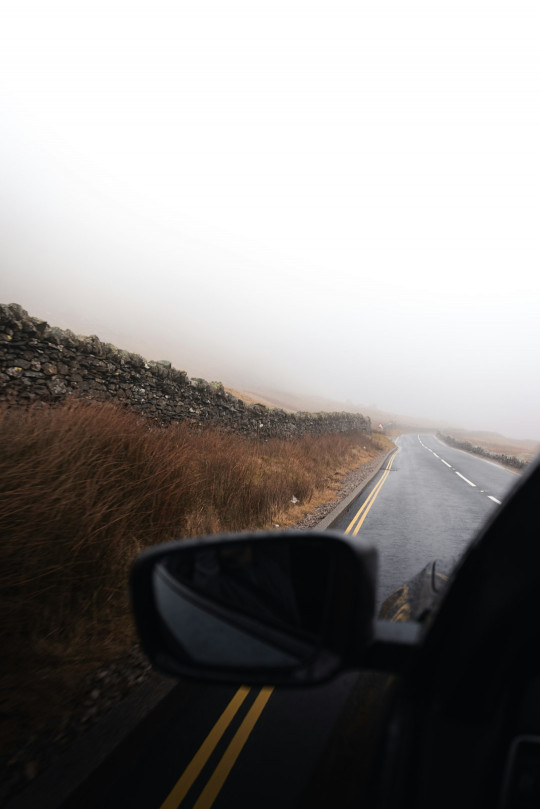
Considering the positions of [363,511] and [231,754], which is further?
[363,511]

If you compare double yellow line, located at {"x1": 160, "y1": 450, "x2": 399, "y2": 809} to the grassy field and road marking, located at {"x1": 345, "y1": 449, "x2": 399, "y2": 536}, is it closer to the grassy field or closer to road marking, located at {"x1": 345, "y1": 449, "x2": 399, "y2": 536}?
the grassy field

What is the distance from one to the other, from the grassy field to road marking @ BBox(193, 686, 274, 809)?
1.19 metres

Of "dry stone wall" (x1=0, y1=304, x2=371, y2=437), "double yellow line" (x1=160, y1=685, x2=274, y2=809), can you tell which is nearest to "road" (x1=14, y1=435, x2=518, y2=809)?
"double yellow line" (x1=160, y1=685, x2=274, y2=809)

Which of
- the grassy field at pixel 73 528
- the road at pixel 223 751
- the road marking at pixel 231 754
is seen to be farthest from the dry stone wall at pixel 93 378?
the road marking at pixel 231 754

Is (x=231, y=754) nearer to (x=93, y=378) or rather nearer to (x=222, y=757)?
(x=222, y=757)

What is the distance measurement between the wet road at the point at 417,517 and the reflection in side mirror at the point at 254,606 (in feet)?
6.24

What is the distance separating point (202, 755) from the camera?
2488 mm

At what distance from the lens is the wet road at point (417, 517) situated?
570 cm

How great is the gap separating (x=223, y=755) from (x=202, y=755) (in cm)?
13

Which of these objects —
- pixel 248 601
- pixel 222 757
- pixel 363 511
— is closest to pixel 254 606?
pixel 248 601

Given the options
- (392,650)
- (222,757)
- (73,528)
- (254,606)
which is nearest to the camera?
(392,650)

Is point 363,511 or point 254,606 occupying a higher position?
point 254,606

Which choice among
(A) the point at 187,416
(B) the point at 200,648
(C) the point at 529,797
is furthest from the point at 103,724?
(A) the point at 187,416

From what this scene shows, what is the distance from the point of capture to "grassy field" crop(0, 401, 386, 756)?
299 cm
